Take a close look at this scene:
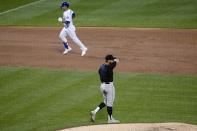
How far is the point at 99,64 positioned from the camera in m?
18.9

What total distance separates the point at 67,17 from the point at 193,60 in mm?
4794

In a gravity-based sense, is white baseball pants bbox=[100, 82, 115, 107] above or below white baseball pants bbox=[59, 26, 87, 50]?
below

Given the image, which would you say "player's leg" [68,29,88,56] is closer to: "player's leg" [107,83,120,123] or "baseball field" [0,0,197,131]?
A: "baseball field" [0,0,197,131]

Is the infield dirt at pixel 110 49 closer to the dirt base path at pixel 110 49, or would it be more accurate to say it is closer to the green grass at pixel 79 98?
the dirt base path at pixel 110 49

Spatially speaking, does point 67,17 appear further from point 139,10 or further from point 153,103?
point 139,10

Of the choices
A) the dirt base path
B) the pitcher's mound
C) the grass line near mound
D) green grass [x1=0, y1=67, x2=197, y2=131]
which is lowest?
the pitcher's mound

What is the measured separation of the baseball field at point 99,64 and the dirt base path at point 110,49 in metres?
0.03

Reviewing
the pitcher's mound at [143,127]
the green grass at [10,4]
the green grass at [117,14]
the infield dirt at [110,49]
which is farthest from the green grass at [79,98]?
the green grass at [10,4]

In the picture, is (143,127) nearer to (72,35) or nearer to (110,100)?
(110,100)

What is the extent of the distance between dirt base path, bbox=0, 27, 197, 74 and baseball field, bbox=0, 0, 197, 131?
0.03m

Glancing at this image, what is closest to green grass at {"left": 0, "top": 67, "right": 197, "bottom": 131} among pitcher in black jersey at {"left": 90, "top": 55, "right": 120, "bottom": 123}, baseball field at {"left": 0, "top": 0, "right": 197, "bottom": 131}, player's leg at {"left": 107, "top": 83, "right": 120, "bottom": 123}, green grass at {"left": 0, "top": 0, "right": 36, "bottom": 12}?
baseball field at {"left": 0, "top": 0, "right": 197, "bottom": 131}

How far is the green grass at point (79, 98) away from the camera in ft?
45.8

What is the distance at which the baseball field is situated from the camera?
47.2 feet

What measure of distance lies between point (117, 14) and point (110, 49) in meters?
7.03
